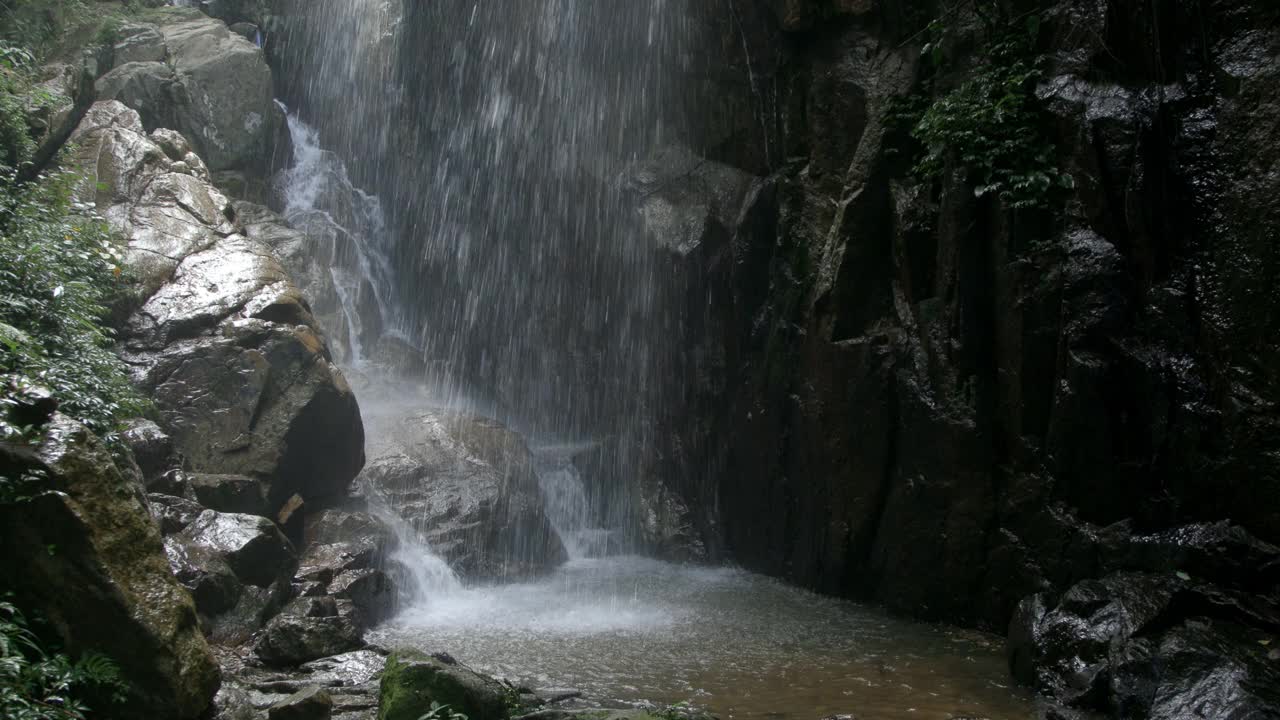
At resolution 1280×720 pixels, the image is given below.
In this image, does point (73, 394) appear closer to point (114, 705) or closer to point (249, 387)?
point (114, 705)

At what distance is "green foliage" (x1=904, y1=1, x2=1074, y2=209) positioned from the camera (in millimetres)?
8023

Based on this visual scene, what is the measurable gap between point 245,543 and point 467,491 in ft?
13.6

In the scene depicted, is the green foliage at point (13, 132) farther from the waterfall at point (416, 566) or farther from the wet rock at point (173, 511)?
the waterfall at point (416, 566)

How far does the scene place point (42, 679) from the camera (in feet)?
13.8

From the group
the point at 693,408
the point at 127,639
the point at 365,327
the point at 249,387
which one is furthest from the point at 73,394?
the point at 365,327

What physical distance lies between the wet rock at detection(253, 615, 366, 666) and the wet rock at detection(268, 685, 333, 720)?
1.98 m

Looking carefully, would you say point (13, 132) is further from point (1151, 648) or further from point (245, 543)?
point (1151, 648)

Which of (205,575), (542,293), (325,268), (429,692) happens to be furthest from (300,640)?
(542,293)

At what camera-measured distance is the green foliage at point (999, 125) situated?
8.02m

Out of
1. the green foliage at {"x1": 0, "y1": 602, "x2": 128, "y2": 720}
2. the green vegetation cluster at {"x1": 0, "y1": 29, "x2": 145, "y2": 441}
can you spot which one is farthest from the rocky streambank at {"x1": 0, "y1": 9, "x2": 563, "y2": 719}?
the green vegetation cluster at {"x1": 0, "y1": 29, "x2": 145, "y2": 441}

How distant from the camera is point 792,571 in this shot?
1120 cm

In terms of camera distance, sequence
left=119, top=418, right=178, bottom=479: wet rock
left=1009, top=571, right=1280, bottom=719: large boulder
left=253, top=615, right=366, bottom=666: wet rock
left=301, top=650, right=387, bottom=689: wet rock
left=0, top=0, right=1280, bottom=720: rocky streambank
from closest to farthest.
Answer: left=1009, top=571, right=1280, bottom=719: large boulder
left=0, top=0, right=1280, bottom=720: rocky streambank
left=301, top=650, right=387, bottom=689: wet rock
left=253, top=615, right=366, bottom=666: wet rock
left=119, top=418, right=178, bottom=479: wet rock

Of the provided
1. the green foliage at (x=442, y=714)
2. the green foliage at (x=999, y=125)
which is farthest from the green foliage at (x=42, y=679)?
the green foliage at (x=999, y=125)

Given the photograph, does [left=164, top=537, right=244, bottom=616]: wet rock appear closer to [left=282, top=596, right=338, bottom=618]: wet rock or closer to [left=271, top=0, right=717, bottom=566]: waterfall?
[left=282, top=596, right=338, bottom=618]: wet rock
